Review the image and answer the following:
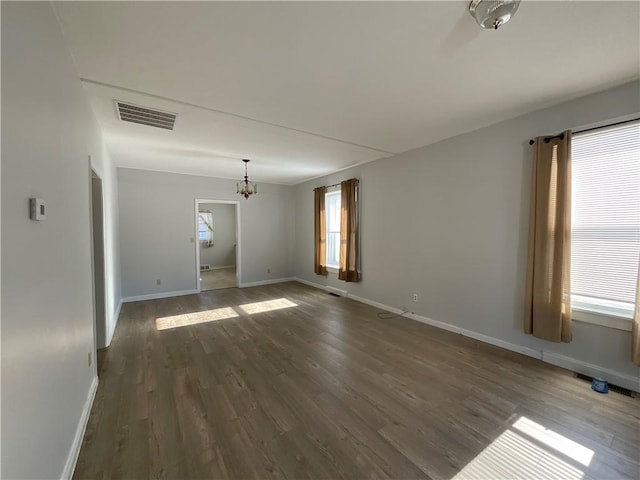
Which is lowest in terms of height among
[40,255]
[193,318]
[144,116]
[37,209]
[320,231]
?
[193,318]

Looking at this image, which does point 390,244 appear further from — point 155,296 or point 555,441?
point 155,296

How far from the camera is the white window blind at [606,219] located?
2314 mm

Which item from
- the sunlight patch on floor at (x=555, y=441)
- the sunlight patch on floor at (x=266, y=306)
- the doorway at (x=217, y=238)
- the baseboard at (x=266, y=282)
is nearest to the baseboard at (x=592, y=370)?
the sunlight patch on floor at (x=555, y=441)

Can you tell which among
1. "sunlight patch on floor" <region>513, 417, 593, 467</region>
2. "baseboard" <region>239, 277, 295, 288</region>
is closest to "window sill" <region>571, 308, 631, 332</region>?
"sunlight patch on floor" <region>513, 417, 593, 467</region>

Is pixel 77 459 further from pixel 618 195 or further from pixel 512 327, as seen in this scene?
pixel 618 195

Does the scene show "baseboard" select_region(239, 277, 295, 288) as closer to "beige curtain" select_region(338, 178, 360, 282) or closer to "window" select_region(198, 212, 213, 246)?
"beige curtain" select_region(338, 178, 360, 282)

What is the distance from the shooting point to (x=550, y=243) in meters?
2.68

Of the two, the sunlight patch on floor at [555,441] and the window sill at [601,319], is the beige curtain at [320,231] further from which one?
the sunlight patch on floor at [555,441]

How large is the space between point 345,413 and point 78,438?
5.95 ft

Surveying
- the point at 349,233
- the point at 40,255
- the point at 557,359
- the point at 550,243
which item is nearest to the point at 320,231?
the point at 349,233

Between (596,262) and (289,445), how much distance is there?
3166 millimetres

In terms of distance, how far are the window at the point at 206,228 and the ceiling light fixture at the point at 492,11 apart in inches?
360

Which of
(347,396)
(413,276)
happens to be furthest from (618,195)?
(347,396)

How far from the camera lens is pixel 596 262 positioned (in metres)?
2.51
